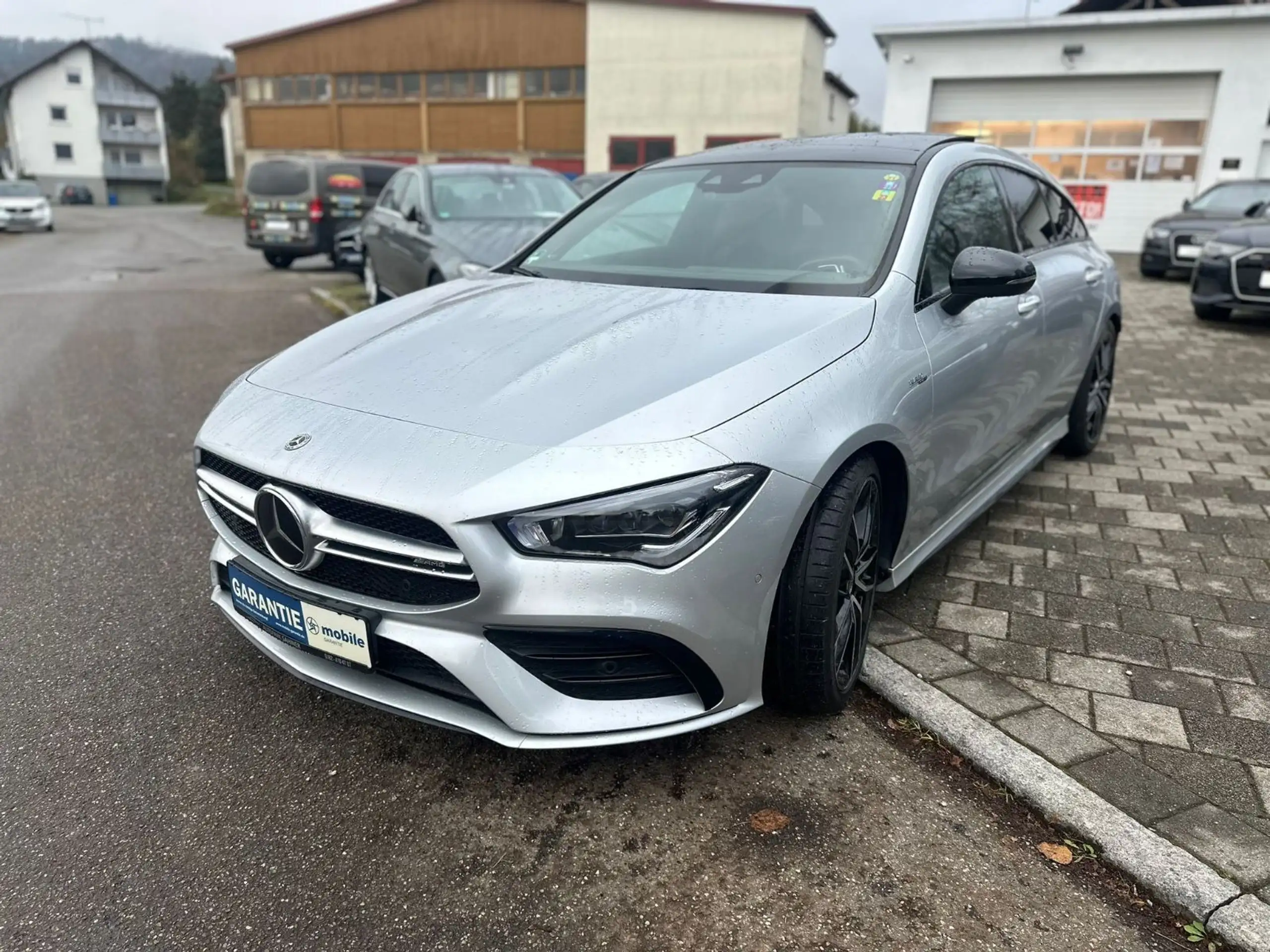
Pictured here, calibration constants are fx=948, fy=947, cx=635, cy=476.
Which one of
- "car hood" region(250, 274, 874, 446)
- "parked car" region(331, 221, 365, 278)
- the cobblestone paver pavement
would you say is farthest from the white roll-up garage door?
"car hood" region(250, 274, 874, 446)

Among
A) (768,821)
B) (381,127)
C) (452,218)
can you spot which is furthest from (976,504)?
(381,127)

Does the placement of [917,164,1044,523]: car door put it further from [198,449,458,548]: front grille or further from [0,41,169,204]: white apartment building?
[0,41,169,204]: white apartment building

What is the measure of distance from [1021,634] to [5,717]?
319cm

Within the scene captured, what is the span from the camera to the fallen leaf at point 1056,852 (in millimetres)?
2236

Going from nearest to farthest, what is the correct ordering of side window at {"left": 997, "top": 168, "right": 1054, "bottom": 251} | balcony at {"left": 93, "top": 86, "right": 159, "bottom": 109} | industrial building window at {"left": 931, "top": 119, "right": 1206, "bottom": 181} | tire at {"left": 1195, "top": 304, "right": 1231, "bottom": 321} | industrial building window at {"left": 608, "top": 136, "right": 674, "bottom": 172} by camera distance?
side window at {"left": 997, "top": 168, "right": 1054, "bottom": 251}, tire at {"left": 1195, "top": 304, "right": 1231, "bottom": 321}, industrial building window at {"left": 931, "top": 119, "right": 1206, "bottom": 181}, industrial building window at {"left": 608, "top": 136, "right": 674, "bottom": 172}, balcony at {"left": 93, "top": 86, "right": 159, "bottom": 109}

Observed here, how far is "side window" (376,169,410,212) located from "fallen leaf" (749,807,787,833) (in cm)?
801

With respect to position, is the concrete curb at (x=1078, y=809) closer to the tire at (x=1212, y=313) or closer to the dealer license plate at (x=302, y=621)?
the dealer license plate at (x=302, y=621)

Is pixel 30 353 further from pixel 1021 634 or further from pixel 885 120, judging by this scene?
pixel 885 120

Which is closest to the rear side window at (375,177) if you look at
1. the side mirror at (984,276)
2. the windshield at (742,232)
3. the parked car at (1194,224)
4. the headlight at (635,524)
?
the parked car at (1194,224)

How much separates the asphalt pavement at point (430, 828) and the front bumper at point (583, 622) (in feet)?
0.95

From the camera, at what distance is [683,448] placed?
214cm

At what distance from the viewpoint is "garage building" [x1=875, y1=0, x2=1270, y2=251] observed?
16.8 m

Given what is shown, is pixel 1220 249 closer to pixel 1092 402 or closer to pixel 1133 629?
pixel 1092 402

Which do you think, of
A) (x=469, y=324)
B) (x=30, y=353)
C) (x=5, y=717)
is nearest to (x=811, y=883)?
(x=469, y=324)
